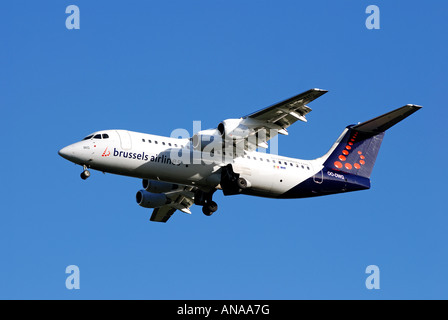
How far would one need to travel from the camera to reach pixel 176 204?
95.8 ft

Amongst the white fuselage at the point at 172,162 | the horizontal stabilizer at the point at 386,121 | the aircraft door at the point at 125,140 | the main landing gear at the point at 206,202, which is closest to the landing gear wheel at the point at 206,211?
the main landing gear at the point at 206,202

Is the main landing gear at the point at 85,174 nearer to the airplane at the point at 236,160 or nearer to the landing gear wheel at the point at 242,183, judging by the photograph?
the airplane at the point at 236,160

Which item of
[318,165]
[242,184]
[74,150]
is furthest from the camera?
[318,165]

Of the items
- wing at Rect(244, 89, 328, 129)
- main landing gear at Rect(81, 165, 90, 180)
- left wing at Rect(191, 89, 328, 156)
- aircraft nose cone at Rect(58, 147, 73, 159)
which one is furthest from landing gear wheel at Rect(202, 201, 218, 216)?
aircraft nose cone at Rect(58, 147, 73, 159)

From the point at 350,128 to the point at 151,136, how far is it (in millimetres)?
7673

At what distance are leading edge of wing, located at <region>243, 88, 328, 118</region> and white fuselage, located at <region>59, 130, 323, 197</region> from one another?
7.05 feet

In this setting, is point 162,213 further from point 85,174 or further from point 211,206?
point 85,174

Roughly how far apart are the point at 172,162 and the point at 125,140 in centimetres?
161

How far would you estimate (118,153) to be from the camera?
24.4 meters

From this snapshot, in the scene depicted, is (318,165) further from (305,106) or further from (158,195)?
(158,195)

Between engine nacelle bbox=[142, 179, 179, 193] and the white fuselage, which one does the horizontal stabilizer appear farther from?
engine nacelle bbox=[142, 179, 179, 193]

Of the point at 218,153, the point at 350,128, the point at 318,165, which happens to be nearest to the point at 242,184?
the point at 218,153

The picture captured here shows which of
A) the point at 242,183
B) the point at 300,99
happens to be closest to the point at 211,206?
the point at 242,183

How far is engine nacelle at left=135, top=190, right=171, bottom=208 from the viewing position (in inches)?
1120
